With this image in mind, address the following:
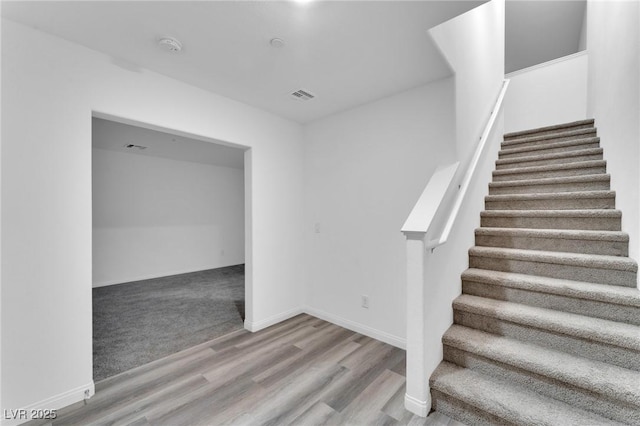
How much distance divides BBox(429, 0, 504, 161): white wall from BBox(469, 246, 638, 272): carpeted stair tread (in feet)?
2.73

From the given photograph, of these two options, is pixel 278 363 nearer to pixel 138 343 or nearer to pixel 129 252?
pixel 138 343

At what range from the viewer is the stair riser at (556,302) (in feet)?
5.42

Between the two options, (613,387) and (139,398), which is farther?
(139,398)

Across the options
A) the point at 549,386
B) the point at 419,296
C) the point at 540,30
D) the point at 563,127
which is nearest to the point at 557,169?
the point at 563,127

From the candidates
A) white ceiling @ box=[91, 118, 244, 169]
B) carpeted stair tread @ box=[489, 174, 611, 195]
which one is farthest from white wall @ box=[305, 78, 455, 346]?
white ceiling @ box=[91, 118, 244, 169]

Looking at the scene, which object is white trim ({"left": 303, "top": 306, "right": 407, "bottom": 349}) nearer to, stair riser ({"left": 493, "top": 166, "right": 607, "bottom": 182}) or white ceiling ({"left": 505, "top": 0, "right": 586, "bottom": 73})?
stair riser ({"left": 493, "top": 166, "right": 607, "bottom": 182})

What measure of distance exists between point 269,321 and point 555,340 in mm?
2625

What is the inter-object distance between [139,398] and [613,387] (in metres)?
2.90

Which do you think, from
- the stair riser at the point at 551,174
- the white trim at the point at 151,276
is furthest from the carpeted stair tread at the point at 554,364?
the white trim at the point at 151,276

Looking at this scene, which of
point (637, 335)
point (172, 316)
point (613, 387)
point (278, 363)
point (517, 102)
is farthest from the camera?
point (517, 102)

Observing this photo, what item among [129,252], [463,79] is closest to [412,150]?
[463,79]

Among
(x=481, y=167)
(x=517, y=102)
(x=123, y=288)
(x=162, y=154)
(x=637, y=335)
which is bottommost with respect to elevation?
(x=123, y=288)

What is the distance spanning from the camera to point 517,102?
4859mm

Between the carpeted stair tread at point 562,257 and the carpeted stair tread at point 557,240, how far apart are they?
0.06 metres
